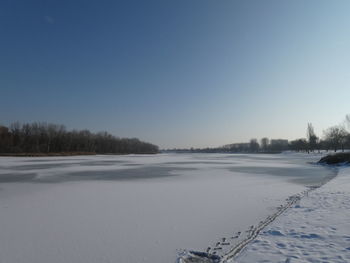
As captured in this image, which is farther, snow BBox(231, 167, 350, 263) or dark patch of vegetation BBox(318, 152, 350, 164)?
dark patch of vegetation BBox(318, 152, 350, 164)

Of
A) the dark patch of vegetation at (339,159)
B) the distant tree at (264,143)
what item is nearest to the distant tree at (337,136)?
the dark patch of vegetation at (339,159)

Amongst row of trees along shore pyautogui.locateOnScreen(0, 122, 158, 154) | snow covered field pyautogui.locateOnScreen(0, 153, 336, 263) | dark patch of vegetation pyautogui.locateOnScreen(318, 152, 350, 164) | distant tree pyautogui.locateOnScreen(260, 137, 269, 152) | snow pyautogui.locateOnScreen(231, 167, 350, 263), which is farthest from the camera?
distant tree pyautogui.locateOnScreen(260, 137, 269, 152)

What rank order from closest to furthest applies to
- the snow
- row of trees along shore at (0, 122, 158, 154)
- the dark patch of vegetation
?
the snow → the dark patch of vegetation → row of trees along shore at (0, 122, 158, 154)

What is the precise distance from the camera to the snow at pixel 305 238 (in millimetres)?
4111

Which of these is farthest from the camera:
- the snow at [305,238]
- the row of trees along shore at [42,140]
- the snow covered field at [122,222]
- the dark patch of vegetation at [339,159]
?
the row of trees along shore at [42,140]

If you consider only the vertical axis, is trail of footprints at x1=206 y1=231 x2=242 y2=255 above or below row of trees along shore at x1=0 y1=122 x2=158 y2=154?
below

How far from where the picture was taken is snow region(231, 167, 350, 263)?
4.11 m

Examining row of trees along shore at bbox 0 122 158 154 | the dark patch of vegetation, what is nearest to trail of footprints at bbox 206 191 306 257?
the dark patch of vegetation

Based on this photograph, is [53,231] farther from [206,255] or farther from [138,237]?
[206,255]

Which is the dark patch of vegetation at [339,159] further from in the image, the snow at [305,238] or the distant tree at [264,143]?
the distant tree at [264,143]

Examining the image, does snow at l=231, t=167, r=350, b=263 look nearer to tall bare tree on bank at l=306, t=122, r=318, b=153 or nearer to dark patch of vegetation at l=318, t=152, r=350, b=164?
dark patch of vegetation at l=318, t=152, r=350, b=164

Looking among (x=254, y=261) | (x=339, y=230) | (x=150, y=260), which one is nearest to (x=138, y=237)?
(x=150, y=260)

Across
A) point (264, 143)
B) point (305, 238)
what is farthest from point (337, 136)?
point (264, 143)

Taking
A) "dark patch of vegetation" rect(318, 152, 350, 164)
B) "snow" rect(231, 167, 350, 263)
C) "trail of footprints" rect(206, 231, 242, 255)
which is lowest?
"trail of footprints" rect(206, 231, 242, 255)
